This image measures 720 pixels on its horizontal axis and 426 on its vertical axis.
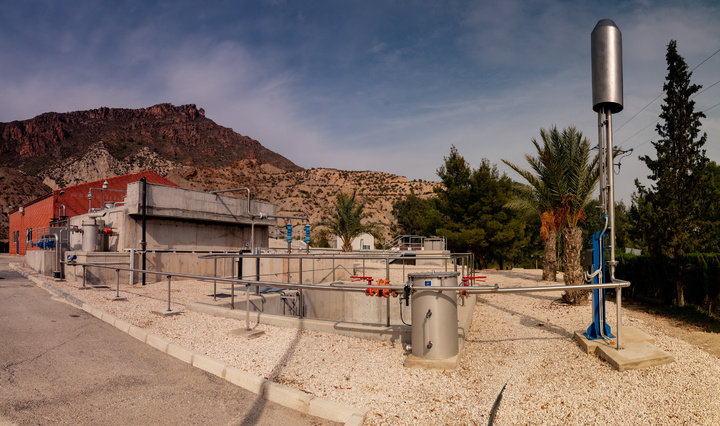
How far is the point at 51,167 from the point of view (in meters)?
89.3

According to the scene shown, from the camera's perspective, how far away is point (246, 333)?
292 inches

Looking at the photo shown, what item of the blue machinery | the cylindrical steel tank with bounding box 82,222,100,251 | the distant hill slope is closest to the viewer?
the blue machinery

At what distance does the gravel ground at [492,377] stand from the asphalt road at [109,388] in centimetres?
60

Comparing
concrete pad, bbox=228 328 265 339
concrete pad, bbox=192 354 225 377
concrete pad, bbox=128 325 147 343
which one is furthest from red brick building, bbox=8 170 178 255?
concrete pad, bbox=192 354 225 377

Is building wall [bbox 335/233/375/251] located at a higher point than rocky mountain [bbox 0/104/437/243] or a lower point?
lower

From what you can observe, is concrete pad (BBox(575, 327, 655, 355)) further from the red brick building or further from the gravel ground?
the red brick building

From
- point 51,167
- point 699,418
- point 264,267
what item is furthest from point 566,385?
point 51,167

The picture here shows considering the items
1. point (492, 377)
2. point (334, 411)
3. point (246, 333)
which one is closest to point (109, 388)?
point (246, 333)

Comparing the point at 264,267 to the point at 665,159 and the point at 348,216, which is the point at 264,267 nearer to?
the point at 348,216

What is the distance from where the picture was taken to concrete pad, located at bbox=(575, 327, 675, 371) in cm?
500

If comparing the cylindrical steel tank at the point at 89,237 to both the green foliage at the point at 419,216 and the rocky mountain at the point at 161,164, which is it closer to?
the green foliage at the point at 419,216

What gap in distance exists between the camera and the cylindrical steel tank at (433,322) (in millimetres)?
5539

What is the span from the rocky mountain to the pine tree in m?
48.6

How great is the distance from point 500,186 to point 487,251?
527cm
